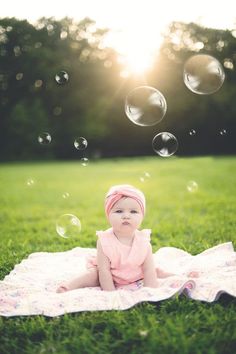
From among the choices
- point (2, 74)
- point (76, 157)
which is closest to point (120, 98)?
point (76, 157)

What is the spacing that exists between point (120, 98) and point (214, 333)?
26944 millimetres

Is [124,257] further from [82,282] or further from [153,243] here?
[153,243]

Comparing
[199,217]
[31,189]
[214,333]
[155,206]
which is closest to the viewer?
[214,333]

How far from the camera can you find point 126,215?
3062 millimetres

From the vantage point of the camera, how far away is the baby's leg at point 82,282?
3062mm

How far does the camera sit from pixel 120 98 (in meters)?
28.7

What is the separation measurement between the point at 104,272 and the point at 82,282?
170 mm

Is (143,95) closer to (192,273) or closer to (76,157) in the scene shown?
(192,273)

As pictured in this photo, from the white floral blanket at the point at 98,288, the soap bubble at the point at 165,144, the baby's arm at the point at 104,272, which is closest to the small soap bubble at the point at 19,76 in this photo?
the soap bubble at the point at 165,144

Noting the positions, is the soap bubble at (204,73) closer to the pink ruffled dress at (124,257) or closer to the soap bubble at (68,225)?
the soap bubble at (68,225)

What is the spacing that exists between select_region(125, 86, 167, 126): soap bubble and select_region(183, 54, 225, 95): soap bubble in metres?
0.41

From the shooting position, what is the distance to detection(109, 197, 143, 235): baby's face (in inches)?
121

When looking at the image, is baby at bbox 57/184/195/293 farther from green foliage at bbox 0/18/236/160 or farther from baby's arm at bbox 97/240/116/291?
green foliage at bbox 0/18/236/160

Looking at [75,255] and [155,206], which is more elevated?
[155,206]
